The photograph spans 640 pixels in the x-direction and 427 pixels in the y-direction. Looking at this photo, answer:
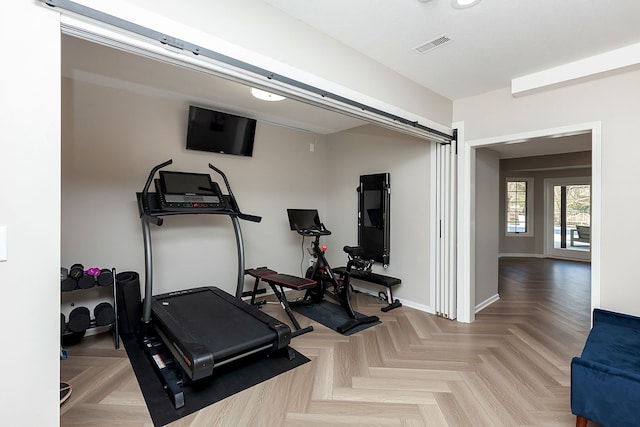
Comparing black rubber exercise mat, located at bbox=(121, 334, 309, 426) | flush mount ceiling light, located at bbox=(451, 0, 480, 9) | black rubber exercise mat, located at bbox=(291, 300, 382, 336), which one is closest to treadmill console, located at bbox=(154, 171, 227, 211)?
black rubber exercise mat, located at bbox=(121, 334, 309, 426)

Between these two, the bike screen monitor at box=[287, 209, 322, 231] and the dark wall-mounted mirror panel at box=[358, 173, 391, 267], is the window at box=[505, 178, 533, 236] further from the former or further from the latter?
the bike screen monitor at box=[287, 209, 322, 231]

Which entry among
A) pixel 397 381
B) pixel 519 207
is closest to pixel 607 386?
pixel 397 381

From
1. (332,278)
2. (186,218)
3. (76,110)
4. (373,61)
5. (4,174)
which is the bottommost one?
(332,278)

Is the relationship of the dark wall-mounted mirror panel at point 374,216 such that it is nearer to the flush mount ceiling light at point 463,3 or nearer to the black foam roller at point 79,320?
the flush mount ceiling light at point 463,3

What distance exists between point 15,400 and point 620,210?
4.09 m

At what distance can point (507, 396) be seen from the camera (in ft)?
7.23

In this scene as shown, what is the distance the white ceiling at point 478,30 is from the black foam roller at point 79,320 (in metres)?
3.03

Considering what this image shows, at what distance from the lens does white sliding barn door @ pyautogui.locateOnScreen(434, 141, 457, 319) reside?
365 centimetres

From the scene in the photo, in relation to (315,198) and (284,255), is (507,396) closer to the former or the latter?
(284,255)

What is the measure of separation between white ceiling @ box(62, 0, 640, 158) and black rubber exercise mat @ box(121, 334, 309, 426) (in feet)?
8.68

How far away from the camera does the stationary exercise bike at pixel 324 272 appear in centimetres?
359

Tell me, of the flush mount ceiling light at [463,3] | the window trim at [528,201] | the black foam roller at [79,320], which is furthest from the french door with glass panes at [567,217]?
the black foam roller at [79,320]

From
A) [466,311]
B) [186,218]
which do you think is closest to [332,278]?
[466,311]

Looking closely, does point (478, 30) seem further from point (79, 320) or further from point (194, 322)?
point (79, 320)
